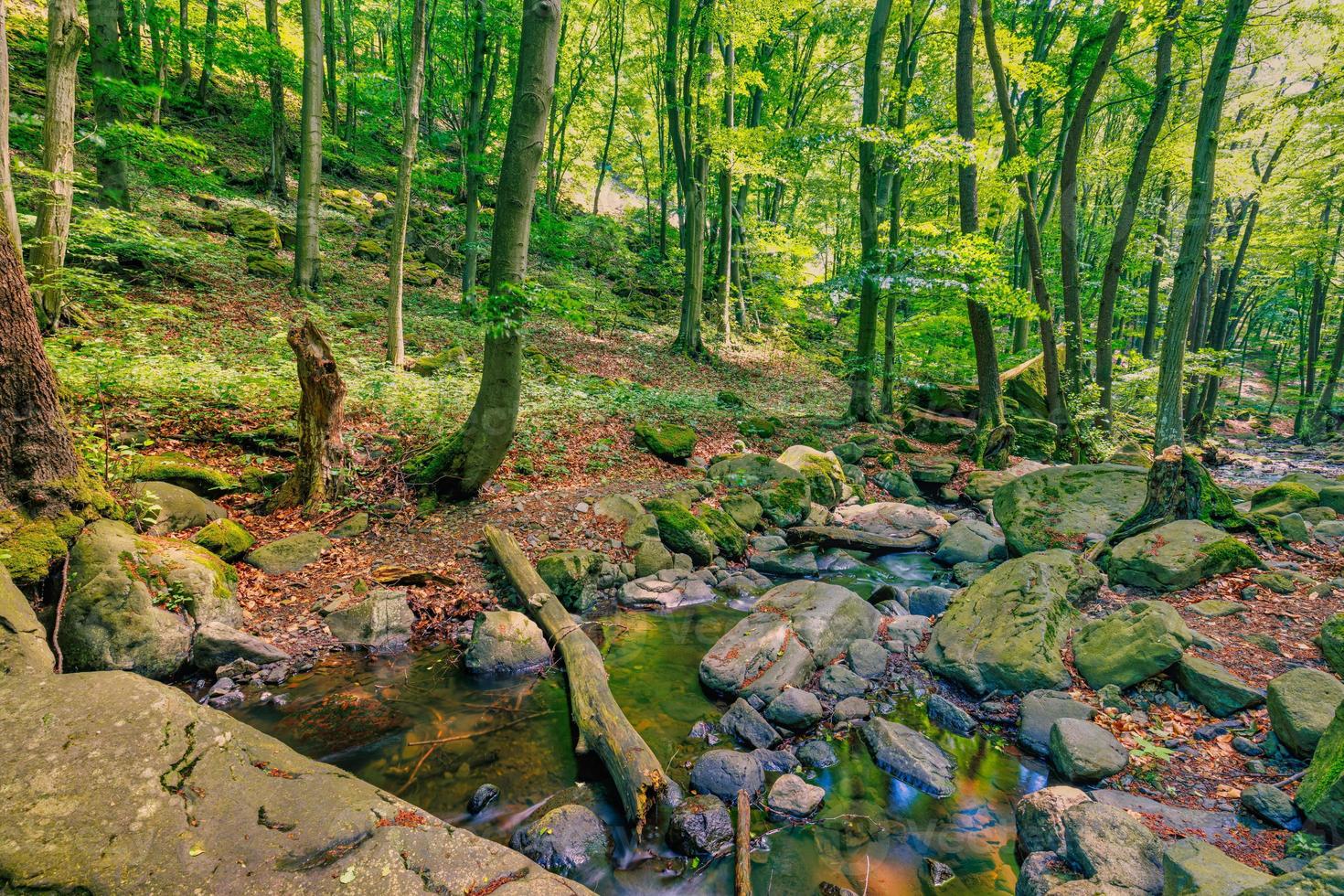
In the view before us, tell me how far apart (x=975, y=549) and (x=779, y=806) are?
5860 millimetres

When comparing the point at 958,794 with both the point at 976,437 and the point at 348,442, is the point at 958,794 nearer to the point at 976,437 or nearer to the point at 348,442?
the point at 348,442

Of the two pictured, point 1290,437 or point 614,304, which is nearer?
point 614,304

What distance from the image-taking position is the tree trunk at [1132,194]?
11.0 metres

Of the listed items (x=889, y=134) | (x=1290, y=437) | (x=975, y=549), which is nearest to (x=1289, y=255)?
(x=1290, y=437)

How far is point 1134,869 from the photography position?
2.91 metres

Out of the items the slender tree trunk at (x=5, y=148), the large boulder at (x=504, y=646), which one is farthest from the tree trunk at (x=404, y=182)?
the large boulder at (x=504, y=646)

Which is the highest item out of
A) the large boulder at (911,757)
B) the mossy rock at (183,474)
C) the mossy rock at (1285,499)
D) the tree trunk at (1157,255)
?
the tree trunk at (1157,255)

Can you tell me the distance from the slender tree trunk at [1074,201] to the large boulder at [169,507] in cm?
1583

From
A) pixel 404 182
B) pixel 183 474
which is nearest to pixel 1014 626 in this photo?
pixel 183 474

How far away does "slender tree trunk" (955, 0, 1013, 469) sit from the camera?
1093 cm

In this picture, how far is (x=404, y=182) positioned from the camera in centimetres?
1009

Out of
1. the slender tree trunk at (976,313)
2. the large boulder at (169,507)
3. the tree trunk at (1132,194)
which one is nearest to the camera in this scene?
the large boulder at (169,507)

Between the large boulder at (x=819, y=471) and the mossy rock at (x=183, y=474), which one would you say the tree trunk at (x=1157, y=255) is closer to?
the large boulder at (x=819, y=471)

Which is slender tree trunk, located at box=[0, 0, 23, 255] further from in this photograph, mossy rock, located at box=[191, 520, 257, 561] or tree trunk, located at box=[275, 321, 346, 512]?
mossy rock, located at box=[191, 520, 257, 561]
